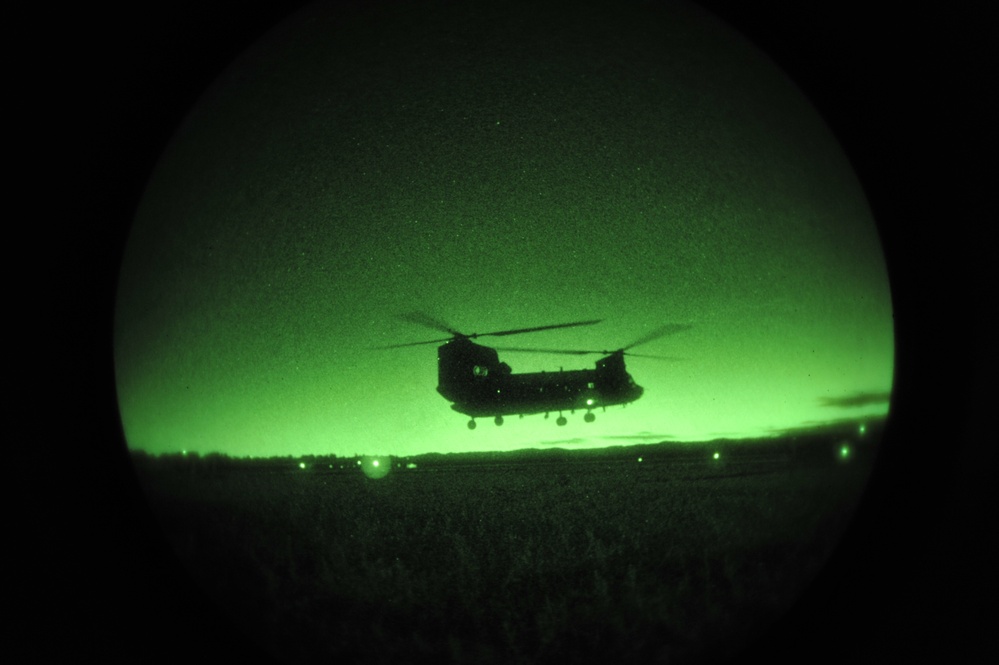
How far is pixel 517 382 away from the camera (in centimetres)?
284

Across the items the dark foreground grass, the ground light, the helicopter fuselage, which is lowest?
the dark foreground grass

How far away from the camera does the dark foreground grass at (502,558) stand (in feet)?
6.86

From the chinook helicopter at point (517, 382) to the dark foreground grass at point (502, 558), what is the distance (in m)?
0.28

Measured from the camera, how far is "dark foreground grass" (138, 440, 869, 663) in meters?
2.09

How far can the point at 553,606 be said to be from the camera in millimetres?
2266

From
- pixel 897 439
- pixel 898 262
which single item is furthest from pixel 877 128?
pixel 897 439

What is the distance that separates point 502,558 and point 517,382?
30.2 inches

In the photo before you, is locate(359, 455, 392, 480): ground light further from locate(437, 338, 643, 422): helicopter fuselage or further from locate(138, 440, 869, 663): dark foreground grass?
locate(437, 338, 643, 422): helicopter fuselage

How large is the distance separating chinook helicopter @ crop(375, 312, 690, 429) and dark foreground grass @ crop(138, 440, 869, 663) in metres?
0.28

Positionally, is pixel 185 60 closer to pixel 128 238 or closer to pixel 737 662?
pixel 128 238

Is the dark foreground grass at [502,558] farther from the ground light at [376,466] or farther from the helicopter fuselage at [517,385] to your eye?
the helicopter fuselage at [517,385]

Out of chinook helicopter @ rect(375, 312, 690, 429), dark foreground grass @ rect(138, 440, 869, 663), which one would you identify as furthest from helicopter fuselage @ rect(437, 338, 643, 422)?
dark foreground grass @ rect(138, 440, 869, 663)

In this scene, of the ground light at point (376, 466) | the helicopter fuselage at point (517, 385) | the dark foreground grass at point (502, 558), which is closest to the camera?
the dark foreground grass at point (502, 558)

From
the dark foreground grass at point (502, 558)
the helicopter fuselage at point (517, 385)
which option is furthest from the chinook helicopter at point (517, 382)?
the dark foreground grass at point (502, 558)
